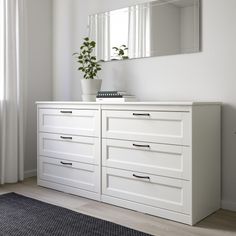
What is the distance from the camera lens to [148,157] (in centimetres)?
249

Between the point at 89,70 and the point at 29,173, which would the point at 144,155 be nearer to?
the point at 89,70

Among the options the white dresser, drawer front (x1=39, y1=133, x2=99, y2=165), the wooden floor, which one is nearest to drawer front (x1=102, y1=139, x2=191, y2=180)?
the white dresser

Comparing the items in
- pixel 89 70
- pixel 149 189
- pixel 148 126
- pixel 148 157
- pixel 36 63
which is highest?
pixel 36 63

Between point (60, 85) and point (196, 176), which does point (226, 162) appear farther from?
point (60, 85)

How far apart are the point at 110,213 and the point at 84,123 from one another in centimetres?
81

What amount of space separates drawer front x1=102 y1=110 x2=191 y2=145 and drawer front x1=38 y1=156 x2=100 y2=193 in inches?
14.9

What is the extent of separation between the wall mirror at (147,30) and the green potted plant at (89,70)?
10cm

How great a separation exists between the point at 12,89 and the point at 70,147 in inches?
37.3

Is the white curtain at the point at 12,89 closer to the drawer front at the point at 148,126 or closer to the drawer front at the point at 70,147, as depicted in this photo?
the drawer front at the point at 70,147

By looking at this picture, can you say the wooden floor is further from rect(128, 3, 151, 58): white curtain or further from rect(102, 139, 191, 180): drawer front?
rect(128, 3, 151, 58): white curtain

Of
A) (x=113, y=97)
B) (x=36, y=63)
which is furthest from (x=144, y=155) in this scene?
(x=36, y=63)

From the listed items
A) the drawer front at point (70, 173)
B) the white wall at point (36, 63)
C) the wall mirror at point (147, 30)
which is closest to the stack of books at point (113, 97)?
the wall mirror at point (147, 30)

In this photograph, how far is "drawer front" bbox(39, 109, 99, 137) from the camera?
9.39 ft

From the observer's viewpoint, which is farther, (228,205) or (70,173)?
(70,173)
